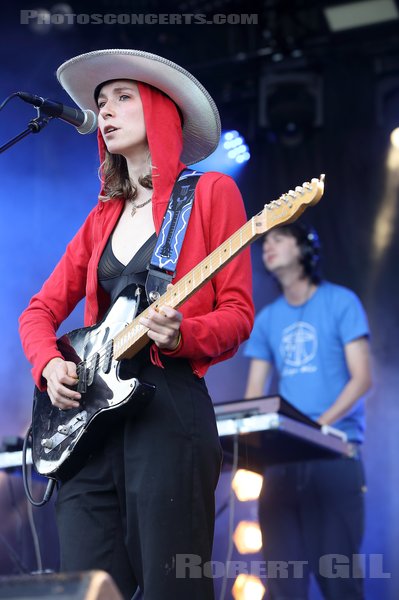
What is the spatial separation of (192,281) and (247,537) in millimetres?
3085

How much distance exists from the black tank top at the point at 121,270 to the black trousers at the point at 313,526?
1911mm

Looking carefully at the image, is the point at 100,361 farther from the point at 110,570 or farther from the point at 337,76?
the point at 337,76

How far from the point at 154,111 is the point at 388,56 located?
156 inches

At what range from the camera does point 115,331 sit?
246cm

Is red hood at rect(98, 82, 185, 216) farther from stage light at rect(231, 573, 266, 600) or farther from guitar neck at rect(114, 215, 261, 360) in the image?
stage light at rect(231, 573, 266, 600)

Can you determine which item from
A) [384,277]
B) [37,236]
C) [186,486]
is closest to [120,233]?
[186,486]

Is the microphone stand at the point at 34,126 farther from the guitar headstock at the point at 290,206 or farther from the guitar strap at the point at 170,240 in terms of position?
the guitar headstock at the point at 290,206

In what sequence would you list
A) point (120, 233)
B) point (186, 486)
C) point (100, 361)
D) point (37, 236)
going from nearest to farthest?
1. point (186, 486)
2. point (100, 361)
3. point (120, 233)
4. point (37, 236)

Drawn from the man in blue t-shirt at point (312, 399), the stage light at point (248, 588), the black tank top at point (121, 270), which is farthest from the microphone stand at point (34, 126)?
the stage light at point (248, 588)

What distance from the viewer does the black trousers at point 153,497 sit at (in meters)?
2.21

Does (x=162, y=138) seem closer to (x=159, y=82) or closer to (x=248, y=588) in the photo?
(x=159, y=82)

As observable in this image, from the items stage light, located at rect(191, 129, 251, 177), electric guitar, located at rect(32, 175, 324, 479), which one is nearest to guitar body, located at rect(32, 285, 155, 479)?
electric guitar, located at rect(32, 175, 324, 479)


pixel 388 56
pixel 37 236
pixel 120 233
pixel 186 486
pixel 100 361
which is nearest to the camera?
pixel 186 486

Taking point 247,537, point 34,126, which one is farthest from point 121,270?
point 247,537
